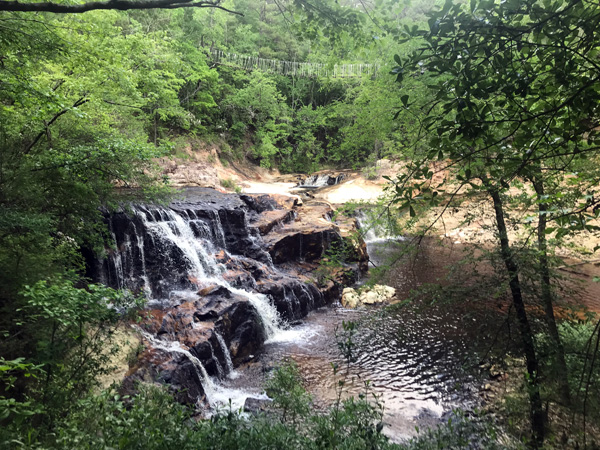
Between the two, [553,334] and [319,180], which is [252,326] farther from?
[319,180]

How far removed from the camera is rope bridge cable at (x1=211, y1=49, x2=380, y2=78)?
27.1 m

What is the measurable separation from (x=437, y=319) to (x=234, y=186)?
15.0m

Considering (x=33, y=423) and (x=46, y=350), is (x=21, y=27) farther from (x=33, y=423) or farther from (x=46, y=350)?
(x=33, y=423)

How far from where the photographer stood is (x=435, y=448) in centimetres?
339

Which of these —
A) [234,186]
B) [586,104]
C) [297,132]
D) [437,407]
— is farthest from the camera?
[297,132]

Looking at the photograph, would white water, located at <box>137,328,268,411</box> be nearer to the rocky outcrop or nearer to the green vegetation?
the rocky outcrop

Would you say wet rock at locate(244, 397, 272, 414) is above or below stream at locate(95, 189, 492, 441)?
below

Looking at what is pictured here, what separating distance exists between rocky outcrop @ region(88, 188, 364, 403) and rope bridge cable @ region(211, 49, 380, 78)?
54.6 feet

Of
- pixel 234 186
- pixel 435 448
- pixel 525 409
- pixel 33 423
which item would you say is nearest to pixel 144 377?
pixel 33 423

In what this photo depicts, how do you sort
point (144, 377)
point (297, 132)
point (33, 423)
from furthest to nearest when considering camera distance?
1. point (297, 132)
2. point (144, 377)
3. point (33, 423)

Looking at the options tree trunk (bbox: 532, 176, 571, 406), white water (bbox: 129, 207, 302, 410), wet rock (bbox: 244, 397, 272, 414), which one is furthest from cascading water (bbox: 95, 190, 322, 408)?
tree trunk (bbox: 532, 176, 571, 406)

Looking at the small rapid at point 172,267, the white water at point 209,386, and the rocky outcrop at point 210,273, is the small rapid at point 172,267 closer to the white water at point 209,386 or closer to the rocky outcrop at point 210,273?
the rocky outcrop at point 210,273

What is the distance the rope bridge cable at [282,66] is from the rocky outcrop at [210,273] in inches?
656

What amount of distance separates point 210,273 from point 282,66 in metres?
28.0
